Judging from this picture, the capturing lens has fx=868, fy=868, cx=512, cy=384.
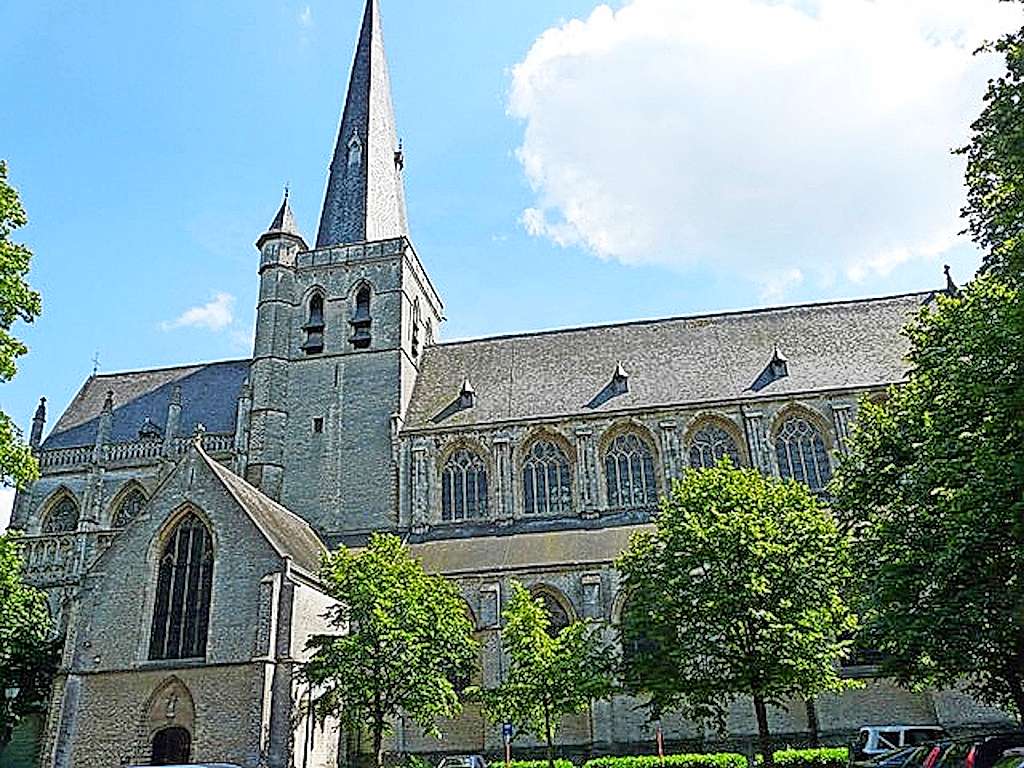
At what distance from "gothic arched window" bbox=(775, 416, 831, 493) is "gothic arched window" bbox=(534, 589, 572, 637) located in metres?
9.42

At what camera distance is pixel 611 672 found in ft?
70.2

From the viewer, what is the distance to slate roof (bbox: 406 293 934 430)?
31812mm

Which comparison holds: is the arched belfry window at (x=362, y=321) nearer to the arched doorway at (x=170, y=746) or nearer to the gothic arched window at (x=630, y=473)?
the gothic arched window at (x=630, y=473)

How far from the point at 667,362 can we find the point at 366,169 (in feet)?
50.6

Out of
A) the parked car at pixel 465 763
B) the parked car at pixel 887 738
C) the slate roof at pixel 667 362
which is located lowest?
the parked car at pixel 465 763

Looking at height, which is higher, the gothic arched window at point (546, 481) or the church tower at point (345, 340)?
the church tower at point (345, 340)

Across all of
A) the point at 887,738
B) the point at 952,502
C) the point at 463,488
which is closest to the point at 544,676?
the point at 887,738

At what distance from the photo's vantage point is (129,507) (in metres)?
33.3

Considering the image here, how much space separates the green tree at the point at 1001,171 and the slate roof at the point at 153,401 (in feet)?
93.5

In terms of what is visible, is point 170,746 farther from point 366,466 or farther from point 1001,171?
point 1001,171

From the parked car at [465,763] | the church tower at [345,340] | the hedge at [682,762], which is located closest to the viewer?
the hedge at [682,762]

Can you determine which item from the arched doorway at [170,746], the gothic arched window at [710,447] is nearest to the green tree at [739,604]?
the gothic arched window at [710,447]

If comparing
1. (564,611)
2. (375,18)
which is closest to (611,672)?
(564,611)

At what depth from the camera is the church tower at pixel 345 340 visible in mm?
32250
